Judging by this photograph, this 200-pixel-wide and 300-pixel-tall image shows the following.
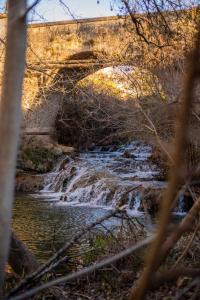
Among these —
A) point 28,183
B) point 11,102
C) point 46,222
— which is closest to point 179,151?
point 11,102

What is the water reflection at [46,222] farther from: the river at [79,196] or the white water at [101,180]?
the white water at [101,180]

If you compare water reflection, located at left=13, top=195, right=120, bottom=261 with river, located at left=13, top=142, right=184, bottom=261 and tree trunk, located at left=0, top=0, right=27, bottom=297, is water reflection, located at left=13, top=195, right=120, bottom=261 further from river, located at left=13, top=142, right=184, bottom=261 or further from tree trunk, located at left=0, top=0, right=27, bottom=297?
tree trunk, located at left=0, top=0, right=27, bottom=297

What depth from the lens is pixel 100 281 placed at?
165 inches

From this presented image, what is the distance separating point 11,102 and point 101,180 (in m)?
11.3

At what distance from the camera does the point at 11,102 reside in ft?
4.54

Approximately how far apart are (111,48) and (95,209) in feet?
24.3

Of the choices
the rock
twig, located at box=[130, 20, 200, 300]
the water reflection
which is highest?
twig, located at box=[130, 20, 200, 300]

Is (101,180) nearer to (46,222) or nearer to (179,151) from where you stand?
(46,222)

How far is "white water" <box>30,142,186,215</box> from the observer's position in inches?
451

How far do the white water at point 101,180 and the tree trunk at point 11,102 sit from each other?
343 inches

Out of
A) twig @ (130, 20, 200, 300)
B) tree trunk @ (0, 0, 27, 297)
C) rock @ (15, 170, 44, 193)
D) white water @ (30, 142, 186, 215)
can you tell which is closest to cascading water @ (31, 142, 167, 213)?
white water @ (30, 142, 186, 215)

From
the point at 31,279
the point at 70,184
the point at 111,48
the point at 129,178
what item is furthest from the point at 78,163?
the point at 31,279

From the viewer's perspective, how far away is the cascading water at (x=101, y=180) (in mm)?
11531

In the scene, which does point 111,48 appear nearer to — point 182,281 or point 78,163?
point 78,163
